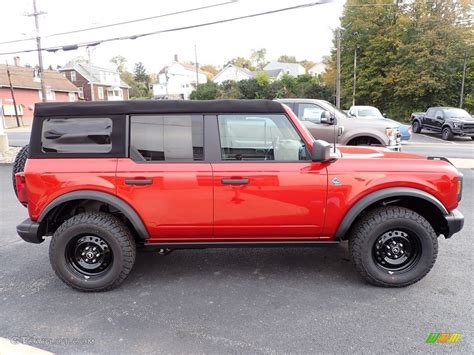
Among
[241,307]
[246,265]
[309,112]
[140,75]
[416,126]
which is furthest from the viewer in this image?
[140,75]

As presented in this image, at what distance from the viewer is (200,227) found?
11.3 feet

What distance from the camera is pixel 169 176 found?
3.32 meters

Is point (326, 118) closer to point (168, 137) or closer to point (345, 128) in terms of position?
point (345, 128)

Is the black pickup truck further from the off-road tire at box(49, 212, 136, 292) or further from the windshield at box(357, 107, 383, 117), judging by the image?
the off-road tire at box(49, 212, 136, 292)

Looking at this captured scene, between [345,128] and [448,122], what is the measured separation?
1224 centimetres

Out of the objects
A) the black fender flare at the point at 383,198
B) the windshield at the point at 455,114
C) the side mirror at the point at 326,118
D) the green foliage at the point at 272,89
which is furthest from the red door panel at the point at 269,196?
the green foliage at the point at 272,89

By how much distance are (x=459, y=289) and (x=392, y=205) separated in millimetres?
969

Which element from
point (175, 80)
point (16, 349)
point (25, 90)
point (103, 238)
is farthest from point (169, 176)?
point (175, 80)

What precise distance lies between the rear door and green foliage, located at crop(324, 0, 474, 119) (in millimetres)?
31365

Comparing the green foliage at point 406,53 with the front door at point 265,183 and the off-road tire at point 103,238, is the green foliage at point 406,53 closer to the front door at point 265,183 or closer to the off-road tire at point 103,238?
the front door at point 265,183

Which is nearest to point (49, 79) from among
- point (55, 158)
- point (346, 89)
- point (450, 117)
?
point (346, 89)

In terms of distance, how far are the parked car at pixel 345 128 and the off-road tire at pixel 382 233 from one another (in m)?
5.38

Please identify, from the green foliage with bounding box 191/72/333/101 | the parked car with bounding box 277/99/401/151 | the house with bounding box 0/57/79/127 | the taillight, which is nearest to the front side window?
the taillight

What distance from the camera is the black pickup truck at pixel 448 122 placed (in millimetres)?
17469
